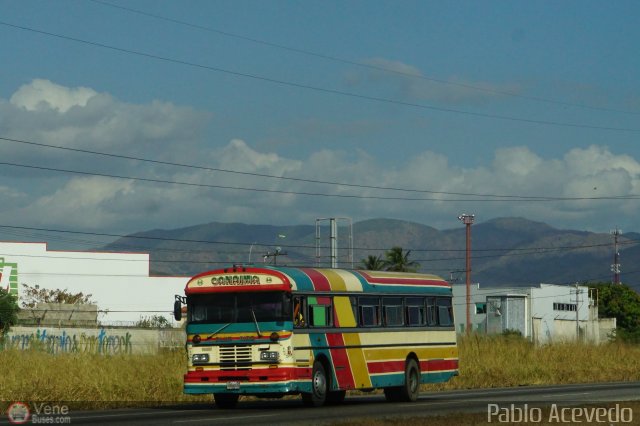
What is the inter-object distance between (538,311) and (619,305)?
19.6 m

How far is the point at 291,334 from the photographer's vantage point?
27.2m

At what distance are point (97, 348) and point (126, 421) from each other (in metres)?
11.0

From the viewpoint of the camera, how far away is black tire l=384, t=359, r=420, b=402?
31.6 meters

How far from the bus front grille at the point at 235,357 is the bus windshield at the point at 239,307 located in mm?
638

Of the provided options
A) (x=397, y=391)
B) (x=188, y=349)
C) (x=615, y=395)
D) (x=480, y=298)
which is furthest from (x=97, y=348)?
(x=480, y=298)

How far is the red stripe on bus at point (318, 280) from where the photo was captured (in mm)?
28797

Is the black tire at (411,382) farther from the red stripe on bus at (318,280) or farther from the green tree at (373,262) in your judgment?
the green tree at (373,262)

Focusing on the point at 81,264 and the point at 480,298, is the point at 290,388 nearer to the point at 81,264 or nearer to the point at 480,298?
the point at 81,264

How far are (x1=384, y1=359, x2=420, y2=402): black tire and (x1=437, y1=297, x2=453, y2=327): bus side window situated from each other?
231cm

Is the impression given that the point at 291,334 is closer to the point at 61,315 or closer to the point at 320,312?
the point at 320,312

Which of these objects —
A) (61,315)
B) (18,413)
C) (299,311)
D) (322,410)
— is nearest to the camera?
(18,413)

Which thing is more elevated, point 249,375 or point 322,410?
point 249,375

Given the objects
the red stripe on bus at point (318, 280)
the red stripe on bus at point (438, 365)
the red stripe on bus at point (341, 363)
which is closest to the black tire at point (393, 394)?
the red stripe on bus at point (438, 365)

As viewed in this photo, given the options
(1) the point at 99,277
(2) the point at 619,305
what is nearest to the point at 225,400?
(1) the point at 99,277
